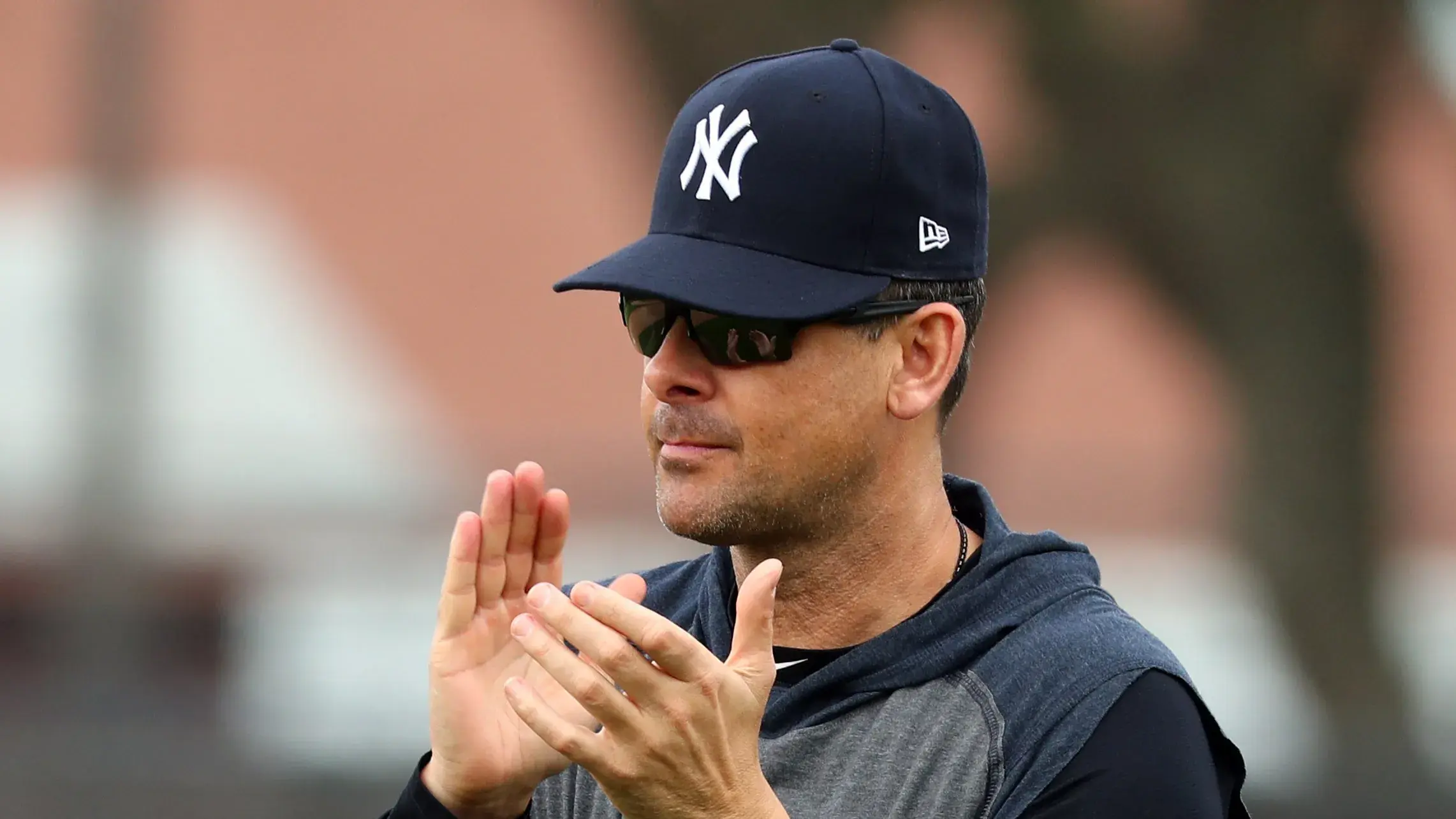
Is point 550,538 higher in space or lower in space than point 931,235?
lower

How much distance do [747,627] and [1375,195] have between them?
6.04 m

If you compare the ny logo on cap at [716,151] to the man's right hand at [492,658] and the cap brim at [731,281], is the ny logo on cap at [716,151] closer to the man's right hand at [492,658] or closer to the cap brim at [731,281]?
the cap brim at [731,281]

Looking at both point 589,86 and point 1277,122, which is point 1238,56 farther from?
point 589,86

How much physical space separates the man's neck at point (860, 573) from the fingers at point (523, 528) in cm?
31

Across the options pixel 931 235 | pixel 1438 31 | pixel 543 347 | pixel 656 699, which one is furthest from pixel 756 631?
pixel 543 347

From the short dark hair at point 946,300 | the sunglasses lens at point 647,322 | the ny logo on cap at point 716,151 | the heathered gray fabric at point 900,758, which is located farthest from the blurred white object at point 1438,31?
the heathered gray fabric at point 900,758

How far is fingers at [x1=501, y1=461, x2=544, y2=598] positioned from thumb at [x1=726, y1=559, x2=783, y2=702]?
15.2 inches

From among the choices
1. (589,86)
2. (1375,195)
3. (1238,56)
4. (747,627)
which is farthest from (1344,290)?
(589,86)

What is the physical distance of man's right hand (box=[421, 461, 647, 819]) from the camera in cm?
234

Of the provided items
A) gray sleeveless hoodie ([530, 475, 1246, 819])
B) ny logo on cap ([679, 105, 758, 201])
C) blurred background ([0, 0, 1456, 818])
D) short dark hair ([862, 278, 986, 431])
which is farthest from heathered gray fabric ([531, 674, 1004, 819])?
blurred background ([0, 0, 1456, 818])

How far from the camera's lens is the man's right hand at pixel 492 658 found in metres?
2.34

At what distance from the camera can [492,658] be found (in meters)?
2.40

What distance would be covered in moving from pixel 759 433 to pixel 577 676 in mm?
553

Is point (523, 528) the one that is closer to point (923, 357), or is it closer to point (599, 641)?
point (599, 641)
